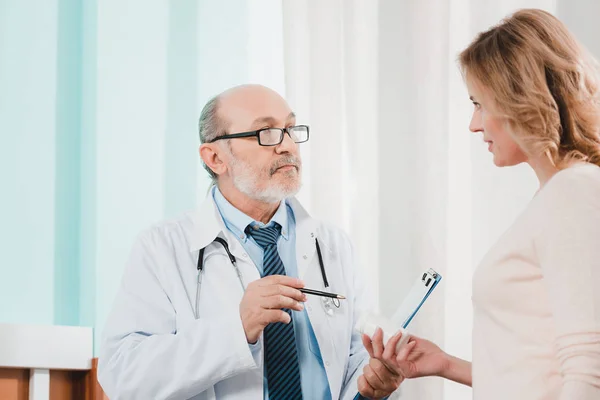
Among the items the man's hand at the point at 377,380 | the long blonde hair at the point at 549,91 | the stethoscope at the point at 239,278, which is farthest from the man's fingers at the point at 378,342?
the long blonde hair at the point at 549,91

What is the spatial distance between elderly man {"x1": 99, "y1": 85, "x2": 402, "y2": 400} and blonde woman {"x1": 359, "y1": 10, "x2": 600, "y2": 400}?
0.52 meters

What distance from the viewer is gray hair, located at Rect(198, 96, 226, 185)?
6.55 feet

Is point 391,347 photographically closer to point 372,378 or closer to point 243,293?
point 372,378

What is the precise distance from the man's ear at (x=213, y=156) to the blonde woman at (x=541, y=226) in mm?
901

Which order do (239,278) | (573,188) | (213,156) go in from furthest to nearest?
(213,156) < (239,278) < (573,188)

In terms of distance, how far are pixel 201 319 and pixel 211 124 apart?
588mm

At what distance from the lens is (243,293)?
176 cm

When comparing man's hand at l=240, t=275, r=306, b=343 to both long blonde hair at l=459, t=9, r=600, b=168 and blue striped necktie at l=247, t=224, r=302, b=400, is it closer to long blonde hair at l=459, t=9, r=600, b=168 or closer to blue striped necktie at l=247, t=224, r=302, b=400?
blue striped necktie at l=247, t=224, r=302, b=400

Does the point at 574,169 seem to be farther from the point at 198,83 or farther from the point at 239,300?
the point at 198,83

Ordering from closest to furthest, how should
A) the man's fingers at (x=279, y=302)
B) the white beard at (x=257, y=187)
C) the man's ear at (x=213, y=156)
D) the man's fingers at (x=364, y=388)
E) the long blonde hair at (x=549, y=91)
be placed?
1. the long blonde hair at (x=549, y=91)
2. the man's fingers at (x=279, y=302)
3. the man's fingers at (x=364, y=388)
4. the white beard at (x=257, y=187)
5. the man's ear at (x=213, y=156)

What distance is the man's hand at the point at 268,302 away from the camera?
5.15 ft

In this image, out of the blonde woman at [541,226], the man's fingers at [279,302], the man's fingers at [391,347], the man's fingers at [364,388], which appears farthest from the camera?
the man's fingers at [364,388]

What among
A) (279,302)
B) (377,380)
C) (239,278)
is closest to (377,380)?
(377,380)

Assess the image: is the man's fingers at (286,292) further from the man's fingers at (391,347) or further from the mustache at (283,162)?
the mustache at (283,162)
